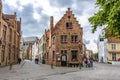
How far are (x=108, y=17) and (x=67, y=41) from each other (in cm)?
3938

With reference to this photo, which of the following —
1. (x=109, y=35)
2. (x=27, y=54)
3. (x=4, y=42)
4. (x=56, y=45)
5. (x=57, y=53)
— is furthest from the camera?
(x=27, y=54)

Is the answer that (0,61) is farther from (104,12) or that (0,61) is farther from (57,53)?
(104,12)

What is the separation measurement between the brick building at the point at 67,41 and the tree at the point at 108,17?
3449 centimetres

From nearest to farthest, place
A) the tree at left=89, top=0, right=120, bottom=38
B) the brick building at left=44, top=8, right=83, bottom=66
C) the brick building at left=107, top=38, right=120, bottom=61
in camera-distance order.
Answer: the tree at left=89, top=0, right=120, bottom=38 → the brick building at left=44, top=8, right=83, bottom=66 → the brick building at left=107, top=38, right=120, bottom=61

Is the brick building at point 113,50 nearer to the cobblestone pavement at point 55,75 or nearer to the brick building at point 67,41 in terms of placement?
the brick building at point 67,41

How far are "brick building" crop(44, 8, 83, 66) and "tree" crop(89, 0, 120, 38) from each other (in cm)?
3449

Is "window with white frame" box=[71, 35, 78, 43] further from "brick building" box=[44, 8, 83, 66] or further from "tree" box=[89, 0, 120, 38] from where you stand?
"tree" box=[89, 0, 120, 38]

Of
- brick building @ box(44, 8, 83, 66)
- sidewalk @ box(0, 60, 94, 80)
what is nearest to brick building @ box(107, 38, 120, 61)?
brick building @ box(44, 8, 83, 66)

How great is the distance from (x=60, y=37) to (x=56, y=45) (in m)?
1.85

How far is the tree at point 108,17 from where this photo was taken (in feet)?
54.5

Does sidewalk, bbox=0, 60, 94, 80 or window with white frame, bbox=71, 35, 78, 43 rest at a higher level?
window with white frame, bbox=71, 35, 78, 43

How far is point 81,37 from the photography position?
57.0 meters

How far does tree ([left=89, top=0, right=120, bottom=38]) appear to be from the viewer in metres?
16.6

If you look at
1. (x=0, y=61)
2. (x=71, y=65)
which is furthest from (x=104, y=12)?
(x=71, y=65)
